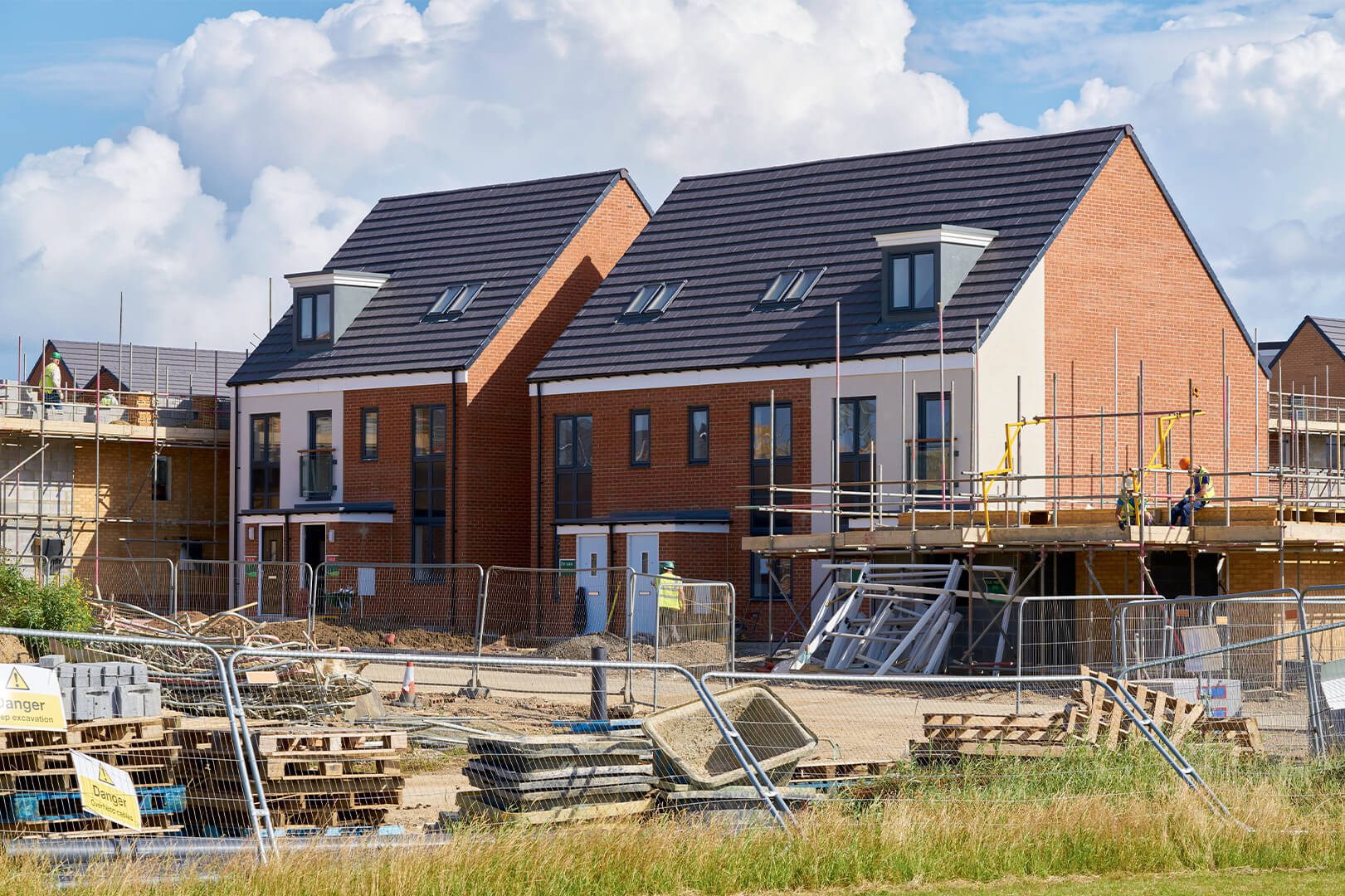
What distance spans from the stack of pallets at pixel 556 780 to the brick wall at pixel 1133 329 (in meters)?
22.3

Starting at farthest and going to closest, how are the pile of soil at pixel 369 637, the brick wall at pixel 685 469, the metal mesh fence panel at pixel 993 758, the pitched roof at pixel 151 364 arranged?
the pitched roof at pixel 151 364, the brick wall at pixel 685 469, the pile of soil at pixel 369 637, the metal mesh fence panel at pixel 993 758

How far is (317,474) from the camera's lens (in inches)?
1716

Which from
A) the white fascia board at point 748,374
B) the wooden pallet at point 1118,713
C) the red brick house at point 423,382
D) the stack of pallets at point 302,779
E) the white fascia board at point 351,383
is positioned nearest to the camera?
the stack of pallets at point 302,779

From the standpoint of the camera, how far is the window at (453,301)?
4322 centimetres

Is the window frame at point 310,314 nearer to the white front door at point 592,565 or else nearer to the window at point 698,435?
the white front door at point 592,565

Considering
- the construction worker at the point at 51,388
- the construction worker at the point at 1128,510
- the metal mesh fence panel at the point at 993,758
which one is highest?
the construction worker at the point at 51,388

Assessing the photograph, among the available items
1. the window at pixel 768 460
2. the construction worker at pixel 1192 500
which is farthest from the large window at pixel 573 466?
the construction worker at pixel 1192 500

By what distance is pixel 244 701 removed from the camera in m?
19.3

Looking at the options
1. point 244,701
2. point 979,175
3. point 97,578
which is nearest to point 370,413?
point 97,578

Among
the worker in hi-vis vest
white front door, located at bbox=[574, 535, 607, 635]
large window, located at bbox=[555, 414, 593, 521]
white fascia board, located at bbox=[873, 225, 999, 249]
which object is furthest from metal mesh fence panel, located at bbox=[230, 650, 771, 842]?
large window, located at bbox=[555, 414, 593, 521]

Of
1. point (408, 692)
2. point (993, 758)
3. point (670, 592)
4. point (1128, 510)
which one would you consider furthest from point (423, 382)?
point (993, 758)

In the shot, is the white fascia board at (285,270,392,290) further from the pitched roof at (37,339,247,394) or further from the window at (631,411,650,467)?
the pitched roof at (37,339,247,394)

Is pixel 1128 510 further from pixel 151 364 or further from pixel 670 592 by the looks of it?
pixel 151 364

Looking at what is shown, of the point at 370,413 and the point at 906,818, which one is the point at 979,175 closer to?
the point at 370,413
